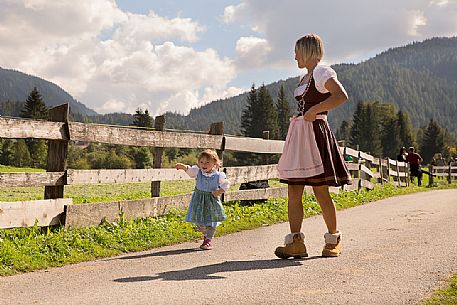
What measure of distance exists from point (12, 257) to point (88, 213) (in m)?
1.63

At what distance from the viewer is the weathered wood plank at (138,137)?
7.09m

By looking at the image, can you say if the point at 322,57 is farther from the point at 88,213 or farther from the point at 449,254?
the point at 88,213

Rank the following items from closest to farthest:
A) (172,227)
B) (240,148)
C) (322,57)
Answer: (322,57) → (172,227) → (240,148)

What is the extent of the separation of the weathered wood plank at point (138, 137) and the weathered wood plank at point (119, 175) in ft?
1.37

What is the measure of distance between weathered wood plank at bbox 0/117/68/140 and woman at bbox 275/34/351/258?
2.98 meters

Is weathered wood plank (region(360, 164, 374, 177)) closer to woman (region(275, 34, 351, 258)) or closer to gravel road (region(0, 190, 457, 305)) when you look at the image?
gravel road (region(0, 190, 457, 305))

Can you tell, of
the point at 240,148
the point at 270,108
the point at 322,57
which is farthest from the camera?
the point at 270,108

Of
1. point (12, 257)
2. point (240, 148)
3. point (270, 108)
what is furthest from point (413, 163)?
point (270, 108)

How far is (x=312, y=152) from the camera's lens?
537cm

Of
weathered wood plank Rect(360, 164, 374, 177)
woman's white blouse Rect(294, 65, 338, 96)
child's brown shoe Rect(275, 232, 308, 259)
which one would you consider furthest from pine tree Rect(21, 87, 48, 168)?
woman's white blouse Rect(294, 65, 338, 96)

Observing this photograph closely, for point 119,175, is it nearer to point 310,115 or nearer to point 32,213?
point 32,213

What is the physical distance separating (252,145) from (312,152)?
5626mm

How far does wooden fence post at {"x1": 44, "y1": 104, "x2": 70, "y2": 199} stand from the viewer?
6699mm

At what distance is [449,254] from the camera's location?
532 cm
